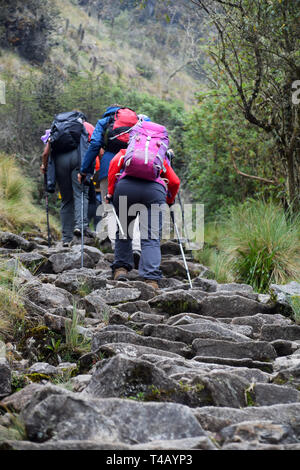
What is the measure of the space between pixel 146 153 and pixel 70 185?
382 centimetres

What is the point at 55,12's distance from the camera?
98.5 ft

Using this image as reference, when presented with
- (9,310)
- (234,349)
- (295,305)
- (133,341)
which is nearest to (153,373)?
(133,341)

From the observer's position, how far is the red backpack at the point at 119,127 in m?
8.04

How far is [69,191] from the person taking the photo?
394 inches

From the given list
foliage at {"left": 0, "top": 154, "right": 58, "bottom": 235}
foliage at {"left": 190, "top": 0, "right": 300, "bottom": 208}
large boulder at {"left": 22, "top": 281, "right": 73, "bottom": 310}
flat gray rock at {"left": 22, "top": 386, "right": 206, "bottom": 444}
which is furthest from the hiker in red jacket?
foliage at {"left": 0, "top": 154, "right": 58, "bottom": 235}

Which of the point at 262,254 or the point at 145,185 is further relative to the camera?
the point at 262,254

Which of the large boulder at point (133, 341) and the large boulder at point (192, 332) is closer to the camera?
the large boulder at point (133, 341)

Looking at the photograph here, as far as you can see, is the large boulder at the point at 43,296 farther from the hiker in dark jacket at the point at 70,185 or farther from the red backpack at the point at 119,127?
Answer: the hiker in dark jacket at the point at 70,185

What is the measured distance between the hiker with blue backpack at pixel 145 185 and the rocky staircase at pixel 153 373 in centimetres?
66

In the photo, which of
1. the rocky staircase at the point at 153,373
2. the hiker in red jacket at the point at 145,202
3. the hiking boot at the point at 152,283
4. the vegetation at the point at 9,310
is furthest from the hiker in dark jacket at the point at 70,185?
the vegetation at the point at 9,310

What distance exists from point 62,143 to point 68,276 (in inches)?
167

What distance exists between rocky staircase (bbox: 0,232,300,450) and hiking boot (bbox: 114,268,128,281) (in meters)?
0.64

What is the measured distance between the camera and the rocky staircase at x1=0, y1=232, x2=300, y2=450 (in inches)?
91.7

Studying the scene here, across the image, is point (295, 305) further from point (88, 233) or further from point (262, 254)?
point (88, 233)
